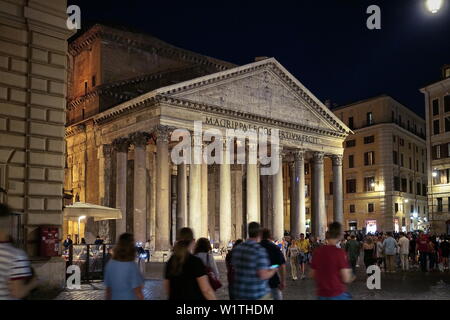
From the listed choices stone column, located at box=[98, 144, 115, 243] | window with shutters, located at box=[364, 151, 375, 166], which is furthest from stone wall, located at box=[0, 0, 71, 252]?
window with shutters, located at box=[364, 151, 375, 166]

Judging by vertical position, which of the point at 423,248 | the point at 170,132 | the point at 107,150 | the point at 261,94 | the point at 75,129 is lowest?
the point at 423,248

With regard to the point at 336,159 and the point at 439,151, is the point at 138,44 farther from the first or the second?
the point at 439,151

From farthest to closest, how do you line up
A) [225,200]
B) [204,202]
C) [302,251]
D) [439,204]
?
[439,204] < [204,202] < [225,200] < [302,251]

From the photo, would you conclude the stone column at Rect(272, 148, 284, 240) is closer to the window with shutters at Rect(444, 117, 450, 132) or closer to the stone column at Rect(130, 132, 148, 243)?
the stone column at Rect(130, 132, 148, 243)

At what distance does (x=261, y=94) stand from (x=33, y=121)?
26.3 meters

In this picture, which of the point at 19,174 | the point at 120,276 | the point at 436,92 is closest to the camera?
the point at 120,276

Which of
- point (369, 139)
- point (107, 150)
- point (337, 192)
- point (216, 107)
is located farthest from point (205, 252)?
point (369, 139)

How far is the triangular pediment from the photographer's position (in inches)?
1436

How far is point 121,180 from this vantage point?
37562 mm

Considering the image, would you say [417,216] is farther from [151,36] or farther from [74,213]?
[74,213]

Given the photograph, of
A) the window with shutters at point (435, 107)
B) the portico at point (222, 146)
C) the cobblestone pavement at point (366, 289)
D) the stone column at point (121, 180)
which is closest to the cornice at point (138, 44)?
the portico at point (222, 146)
